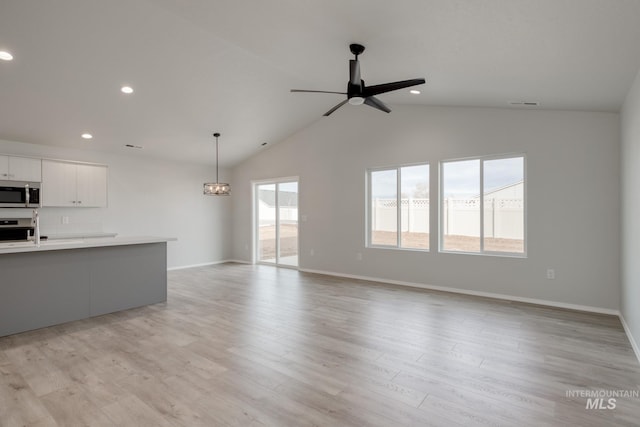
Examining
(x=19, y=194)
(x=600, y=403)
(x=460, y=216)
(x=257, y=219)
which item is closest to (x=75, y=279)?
(x=19, y=194)

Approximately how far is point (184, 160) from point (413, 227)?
5.32 m

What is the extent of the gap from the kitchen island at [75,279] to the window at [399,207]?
3.75m

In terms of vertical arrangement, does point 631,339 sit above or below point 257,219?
below

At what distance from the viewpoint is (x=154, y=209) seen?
7.23 m

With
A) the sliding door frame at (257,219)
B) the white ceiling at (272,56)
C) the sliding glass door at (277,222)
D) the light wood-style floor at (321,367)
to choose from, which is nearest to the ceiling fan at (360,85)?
the white ceiling at (272,56)

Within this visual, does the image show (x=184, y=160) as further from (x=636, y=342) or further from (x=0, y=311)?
(x=636, y=342)

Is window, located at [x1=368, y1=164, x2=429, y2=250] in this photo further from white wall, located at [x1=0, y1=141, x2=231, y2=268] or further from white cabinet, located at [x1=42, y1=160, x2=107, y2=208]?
white cabinet, located at [x1=42, y1=160, x2=107, y2=208]

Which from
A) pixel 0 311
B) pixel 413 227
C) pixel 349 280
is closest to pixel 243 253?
pixel 349 280

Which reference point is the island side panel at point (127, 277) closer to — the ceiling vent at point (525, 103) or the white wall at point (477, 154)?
the white wall at point (477, 154)

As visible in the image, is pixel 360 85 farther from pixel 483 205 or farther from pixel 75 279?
pixel 75 279

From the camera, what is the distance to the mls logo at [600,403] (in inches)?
86.7

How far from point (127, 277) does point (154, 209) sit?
306 cm

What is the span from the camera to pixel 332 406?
222 cm

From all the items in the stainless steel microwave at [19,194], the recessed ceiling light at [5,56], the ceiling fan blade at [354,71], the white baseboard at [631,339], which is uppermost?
the recessed ceiling light at [5,56]
